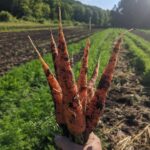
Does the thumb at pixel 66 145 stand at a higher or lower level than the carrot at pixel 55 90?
lower

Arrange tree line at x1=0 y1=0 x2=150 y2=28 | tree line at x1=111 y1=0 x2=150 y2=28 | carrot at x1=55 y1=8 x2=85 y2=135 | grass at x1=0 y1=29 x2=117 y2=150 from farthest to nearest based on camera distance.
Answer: tree line at x1=111 y1=0 x2=150 y2=28
tree line at x1=0 y1=0 x2=150 y2=28
grass at x1=0 y1=29 x2=117 y2=150
carrot at x1=55 y1=8 x2=85 y2=135

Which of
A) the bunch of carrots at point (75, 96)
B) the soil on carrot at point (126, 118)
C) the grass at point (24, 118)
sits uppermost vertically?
the bunch of carrots at point (75, 96)

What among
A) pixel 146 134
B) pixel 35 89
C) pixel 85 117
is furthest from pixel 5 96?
pixel 85 117

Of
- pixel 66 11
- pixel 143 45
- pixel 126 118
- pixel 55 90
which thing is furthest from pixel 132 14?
pixel 55 90

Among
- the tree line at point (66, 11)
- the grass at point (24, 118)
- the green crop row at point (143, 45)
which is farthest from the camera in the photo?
the tree line at point (66, 11)

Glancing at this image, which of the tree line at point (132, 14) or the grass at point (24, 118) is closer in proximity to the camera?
the grass at point (24, 118)

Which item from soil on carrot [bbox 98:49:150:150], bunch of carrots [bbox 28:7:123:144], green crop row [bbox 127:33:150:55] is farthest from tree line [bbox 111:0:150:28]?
bunch of carrots [bbox 28:7:123:144]

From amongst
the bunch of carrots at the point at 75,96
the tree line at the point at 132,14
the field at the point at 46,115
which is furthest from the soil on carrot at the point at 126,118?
the tree line at the point at 132,14

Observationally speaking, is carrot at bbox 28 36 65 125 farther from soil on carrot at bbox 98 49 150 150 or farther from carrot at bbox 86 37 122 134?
soil on carrot at bbox 98 49 150 150

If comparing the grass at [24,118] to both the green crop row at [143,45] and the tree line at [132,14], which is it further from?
the tree line at [132,14]
